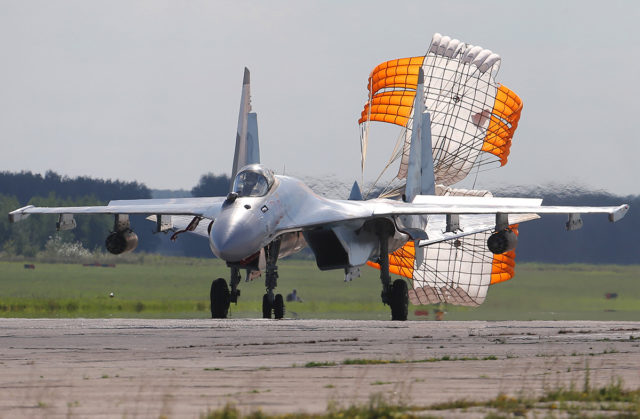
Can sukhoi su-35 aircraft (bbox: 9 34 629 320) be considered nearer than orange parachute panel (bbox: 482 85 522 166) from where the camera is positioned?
Yes

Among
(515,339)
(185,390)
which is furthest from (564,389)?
(515,339)

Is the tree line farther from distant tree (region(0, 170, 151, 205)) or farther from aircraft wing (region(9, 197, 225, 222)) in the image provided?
aircraft wing (region(9, 197, 225, 222))

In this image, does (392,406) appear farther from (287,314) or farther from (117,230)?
(287,314)

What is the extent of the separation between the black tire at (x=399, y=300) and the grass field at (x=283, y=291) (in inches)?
364

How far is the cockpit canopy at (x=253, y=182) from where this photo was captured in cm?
2636

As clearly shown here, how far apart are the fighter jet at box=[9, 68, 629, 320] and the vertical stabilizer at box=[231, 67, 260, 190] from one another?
3 cm

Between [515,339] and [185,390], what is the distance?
1010 cm

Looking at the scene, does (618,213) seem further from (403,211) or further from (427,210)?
(403,211)

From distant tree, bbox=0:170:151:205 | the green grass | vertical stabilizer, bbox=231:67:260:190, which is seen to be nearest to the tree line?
distant tree, bbox=0:170:151:205

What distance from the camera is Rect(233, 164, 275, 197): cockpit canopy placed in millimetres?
26359

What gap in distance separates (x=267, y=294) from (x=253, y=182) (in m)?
3.70

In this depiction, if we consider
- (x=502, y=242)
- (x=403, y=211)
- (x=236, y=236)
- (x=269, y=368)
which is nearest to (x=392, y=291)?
(x=403, y=211)

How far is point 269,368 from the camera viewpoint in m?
13.6

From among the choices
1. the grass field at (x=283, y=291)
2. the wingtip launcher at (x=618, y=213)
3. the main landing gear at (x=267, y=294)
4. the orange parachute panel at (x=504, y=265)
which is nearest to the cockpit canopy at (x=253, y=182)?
the main landing gear at (x=267, y=294)
